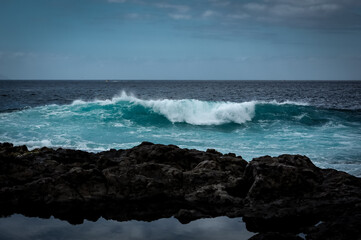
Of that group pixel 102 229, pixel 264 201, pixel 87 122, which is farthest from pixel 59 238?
pixel 87 122

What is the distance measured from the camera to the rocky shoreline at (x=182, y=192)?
620cm

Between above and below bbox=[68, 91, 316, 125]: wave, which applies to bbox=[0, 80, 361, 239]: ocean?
below

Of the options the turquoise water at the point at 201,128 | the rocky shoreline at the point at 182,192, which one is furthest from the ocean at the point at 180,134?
the rocky shoreline at the point at 182,192

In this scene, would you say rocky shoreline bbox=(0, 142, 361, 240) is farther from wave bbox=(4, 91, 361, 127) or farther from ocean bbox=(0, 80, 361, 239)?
wave bbox=(4, 91, 361, 127)

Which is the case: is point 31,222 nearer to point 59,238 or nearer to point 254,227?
point 59,238

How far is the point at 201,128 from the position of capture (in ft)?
64.1

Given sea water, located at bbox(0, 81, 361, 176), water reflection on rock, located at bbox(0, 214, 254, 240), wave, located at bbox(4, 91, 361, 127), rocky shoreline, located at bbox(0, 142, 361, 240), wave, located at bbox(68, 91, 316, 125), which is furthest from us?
wave, located at bbox(68, 91, 316, 125)

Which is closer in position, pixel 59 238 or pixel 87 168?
pixel 59 238

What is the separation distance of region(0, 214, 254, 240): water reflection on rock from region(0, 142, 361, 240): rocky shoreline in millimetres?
206

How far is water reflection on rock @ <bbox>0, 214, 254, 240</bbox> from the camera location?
560 cm

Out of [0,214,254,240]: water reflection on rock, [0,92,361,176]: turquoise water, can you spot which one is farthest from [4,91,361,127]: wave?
[0,214,254,240]: water reflection on rock

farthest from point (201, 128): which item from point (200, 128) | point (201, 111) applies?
point (201, 111)

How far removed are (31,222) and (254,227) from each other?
3.97 m

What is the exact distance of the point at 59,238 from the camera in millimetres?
5543
